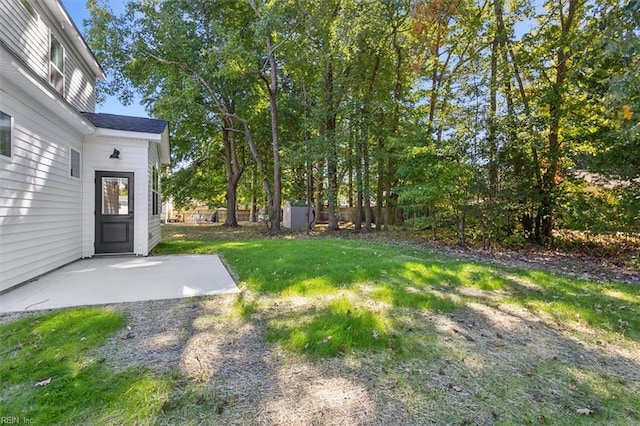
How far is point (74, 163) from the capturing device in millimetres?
6410

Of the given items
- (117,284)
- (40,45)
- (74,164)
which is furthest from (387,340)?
(40,45)

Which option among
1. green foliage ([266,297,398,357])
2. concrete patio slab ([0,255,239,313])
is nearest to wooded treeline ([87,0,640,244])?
green foliage ([266,297,398,357])

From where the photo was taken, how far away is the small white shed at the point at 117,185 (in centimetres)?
691

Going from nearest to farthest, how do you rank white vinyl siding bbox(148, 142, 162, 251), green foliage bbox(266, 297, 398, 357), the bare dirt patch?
1. the bare dirt patch
2. green foliage bbox(266, 297, 398, 357)
3. white vinyl siding bbox(148, 142, 162, 251)

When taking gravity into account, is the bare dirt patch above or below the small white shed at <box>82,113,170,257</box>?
below

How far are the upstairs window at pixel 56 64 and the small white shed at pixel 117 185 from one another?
2.47 feet

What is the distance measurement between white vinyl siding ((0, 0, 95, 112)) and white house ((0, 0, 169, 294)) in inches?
0.7

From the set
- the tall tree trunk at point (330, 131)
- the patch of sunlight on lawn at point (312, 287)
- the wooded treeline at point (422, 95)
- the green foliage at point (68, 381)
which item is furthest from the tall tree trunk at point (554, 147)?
the green foliage at point (68, 381)

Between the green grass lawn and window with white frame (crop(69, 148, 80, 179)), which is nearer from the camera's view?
the green grass lawn

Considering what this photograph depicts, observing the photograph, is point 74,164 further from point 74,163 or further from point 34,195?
point 34,195

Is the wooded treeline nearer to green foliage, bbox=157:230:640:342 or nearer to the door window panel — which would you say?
green foliage, bbox=157:230:640:342

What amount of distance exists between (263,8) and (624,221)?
11.7m

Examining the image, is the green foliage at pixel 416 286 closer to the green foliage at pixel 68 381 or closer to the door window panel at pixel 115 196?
the green foliage at pixel 68 381

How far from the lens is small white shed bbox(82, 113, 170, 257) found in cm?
691
